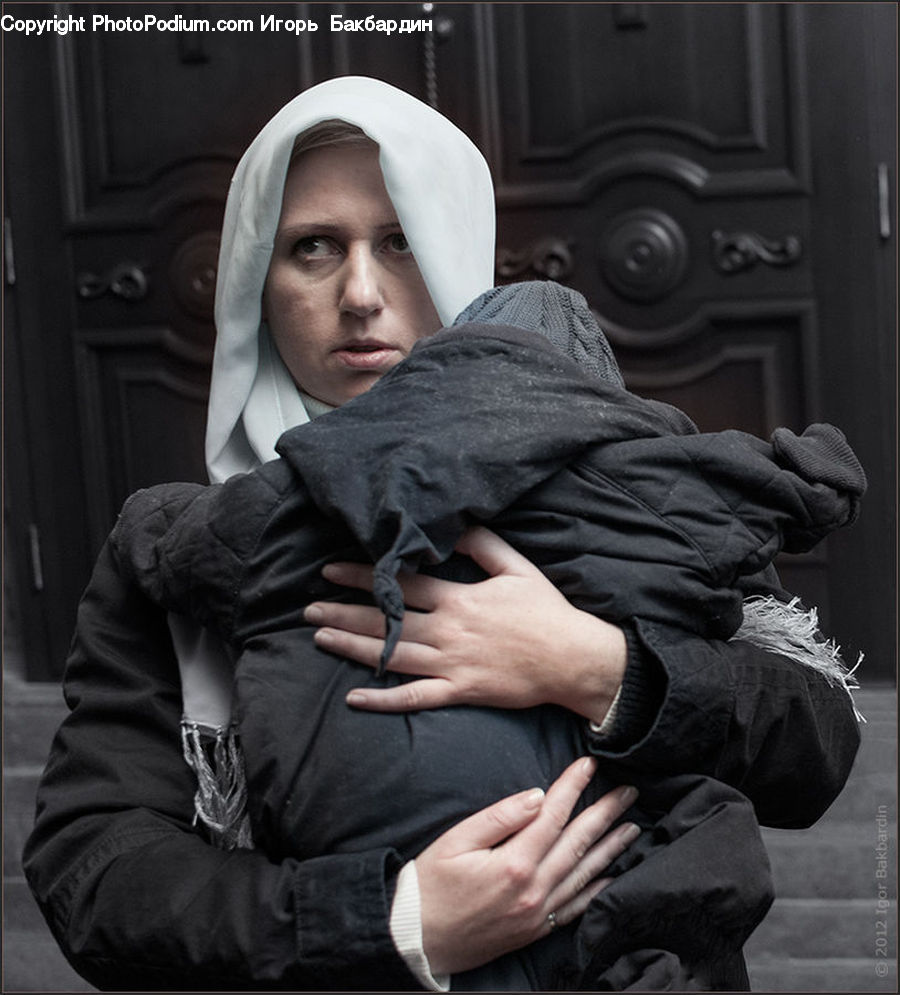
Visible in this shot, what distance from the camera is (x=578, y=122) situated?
2.59 m

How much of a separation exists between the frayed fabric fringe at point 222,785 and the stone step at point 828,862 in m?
1.65

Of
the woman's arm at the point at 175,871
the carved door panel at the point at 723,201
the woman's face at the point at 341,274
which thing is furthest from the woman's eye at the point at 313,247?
the carved door panel at the point at 723,201

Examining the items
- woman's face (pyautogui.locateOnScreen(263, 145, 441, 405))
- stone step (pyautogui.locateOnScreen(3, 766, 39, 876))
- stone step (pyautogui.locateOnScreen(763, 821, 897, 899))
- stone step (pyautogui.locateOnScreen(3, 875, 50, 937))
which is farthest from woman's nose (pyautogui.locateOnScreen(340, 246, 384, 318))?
stone step (pyautogui.locateOnScreen(3, 875, 50, 937))

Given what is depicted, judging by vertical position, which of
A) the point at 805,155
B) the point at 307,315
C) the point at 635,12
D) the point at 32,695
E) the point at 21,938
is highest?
the point at 635,12

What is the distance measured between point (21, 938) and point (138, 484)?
95 centimetres

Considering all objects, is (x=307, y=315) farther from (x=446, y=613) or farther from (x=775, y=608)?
(x=775, y=608)

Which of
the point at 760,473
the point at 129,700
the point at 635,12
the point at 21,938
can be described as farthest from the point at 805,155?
the point at 21,938

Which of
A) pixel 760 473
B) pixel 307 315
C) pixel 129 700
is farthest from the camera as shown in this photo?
pixel 307 315

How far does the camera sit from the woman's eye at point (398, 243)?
127cm

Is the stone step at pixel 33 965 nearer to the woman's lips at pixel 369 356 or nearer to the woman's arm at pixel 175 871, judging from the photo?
the woman's arm at pixel 175 871

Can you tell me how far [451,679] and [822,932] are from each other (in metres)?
1.78

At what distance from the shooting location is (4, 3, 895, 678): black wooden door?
100 inches

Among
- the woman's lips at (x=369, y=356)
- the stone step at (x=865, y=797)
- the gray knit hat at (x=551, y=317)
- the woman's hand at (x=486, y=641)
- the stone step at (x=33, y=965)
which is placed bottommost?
the stone step at (x=33, y=965)

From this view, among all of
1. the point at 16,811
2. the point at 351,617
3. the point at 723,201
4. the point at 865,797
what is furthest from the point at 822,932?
the point at 351,617
